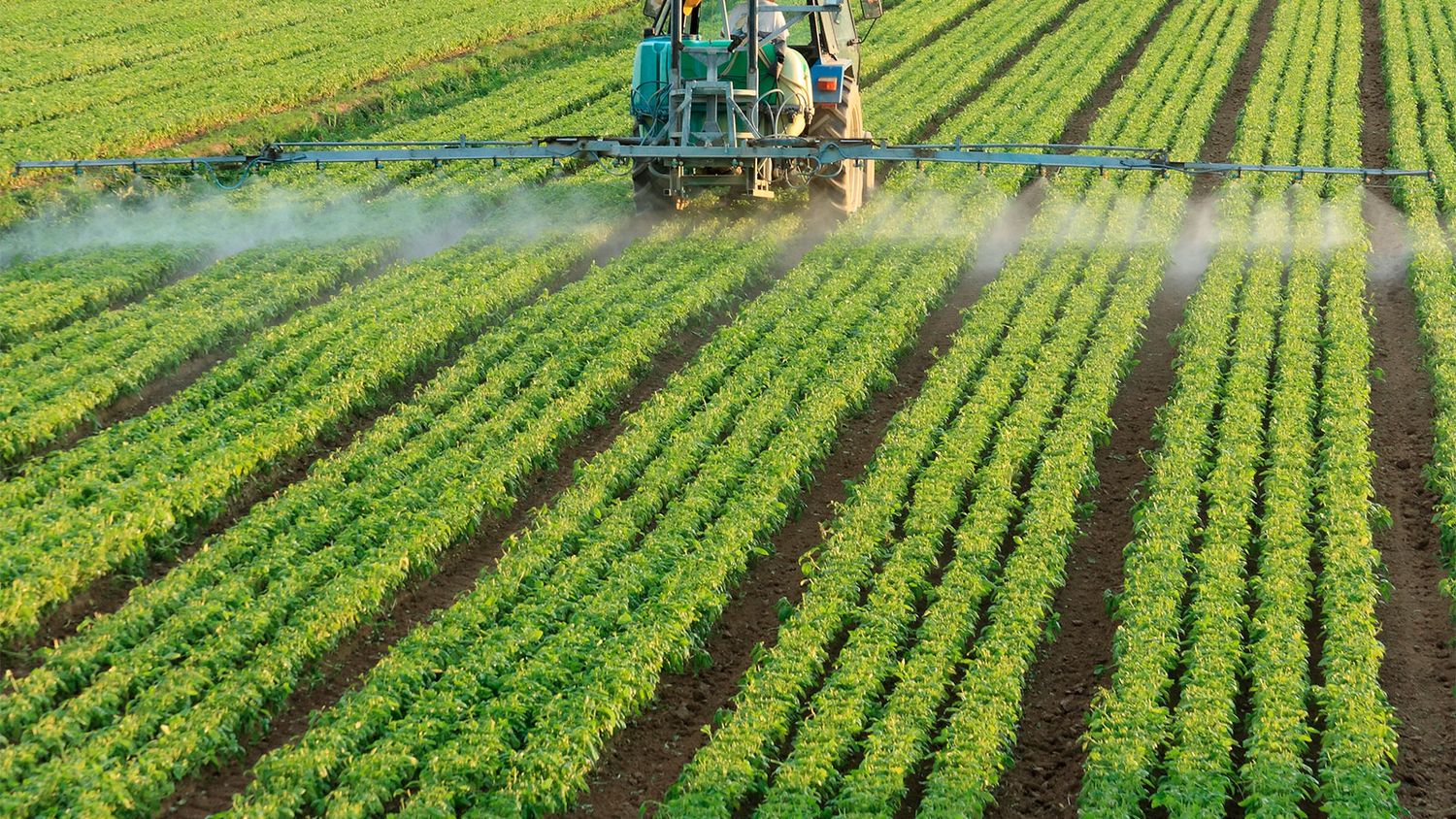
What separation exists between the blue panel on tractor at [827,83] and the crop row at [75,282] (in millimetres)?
8167

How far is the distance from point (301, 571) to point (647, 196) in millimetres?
10350

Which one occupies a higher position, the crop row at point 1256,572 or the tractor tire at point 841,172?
A: the tractor tire at point 841,172

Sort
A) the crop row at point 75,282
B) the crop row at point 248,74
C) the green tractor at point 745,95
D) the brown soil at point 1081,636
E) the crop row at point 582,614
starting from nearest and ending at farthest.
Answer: the crop row at point 582,614
the brown soil at point 1081,636
the crop row at point 75,282
the green tractor at point 745,95
the crop row at point 248,74

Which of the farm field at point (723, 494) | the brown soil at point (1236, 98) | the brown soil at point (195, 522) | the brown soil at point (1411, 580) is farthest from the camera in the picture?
the brown soil at point (1236, 98)

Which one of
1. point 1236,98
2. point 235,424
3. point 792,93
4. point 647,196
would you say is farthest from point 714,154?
point 1236,98

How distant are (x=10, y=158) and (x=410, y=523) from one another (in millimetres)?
14463

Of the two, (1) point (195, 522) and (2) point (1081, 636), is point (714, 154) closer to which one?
(1) point (195, 522)

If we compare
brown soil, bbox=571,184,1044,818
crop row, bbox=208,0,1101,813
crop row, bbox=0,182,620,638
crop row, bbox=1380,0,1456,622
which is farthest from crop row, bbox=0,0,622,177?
crop row, bbox=1380,0,1456,622

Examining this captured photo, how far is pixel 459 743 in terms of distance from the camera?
8.35m

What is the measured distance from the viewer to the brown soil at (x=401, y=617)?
27.3 ft

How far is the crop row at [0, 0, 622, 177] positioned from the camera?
24.1 meters

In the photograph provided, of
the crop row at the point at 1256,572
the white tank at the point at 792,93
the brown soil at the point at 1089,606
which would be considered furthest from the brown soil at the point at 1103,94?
the brown soil at the point at 1089,606

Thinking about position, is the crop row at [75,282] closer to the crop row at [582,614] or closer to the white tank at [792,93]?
the crop row at [582,614]

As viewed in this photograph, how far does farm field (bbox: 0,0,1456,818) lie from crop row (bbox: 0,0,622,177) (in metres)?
0.75
